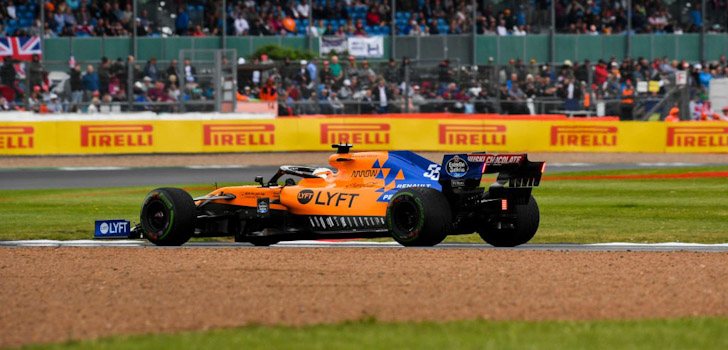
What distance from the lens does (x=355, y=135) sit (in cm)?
3281

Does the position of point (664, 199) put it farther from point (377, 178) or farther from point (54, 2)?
point (54, 2)

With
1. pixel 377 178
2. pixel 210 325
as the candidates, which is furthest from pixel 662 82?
pixel 210 325

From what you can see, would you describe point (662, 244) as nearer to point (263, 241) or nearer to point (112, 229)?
point (263, 241)

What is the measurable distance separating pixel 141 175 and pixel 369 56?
14.9 m

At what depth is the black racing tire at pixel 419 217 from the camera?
1398 cm

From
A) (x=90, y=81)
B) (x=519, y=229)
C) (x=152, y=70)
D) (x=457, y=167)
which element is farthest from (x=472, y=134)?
(x=457, y=167)

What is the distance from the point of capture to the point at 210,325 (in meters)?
9.51

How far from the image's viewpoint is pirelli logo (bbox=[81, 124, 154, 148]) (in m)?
32.2

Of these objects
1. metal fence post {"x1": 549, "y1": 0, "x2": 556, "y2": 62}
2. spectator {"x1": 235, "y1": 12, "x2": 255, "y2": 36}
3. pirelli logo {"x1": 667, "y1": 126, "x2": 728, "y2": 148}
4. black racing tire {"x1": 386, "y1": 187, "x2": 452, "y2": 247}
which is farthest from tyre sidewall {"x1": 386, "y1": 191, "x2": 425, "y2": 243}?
metal fence post {"x1": 549, "y1": 0, "x2": 556, "y2": 62}

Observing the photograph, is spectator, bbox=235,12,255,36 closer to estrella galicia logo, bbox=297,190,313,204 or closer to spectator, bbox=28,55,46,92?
spectator, bbox=28,55,46,92

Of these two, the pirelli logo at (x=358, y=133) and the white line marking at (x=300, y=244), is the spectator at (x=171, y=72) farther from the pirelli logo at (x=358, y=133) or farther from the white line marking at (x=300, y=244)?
the white line marking at (x=300, y=244)

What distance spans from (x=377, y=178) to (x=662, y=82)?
73.0 ft

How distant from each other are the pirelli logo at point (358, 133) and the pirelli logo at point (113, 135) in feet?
13.4

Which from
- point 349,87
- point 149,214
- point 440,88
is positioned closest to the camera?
point 149,214
